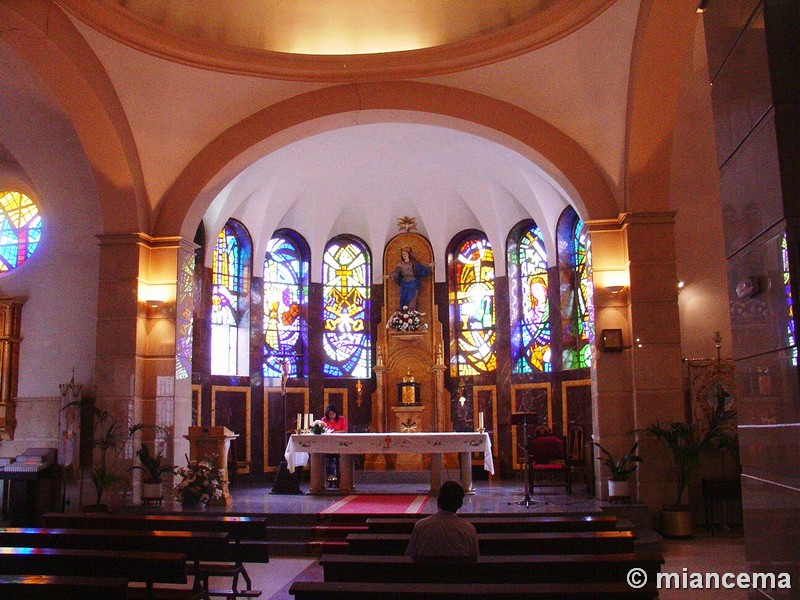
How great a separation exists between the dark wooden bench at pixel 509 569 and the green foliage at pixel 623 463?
5.20 m

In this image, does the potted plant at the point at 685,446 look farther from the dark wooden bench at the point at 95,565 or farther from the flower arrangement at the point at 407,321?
the flower arrangement at the point at 407,321

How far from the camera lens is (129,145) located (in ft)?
35.9

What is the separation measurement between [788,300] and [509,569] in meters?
2.34

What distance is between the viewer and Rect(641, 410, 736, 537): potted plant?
9484mm

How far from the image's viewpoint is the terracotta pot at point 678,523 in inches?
372

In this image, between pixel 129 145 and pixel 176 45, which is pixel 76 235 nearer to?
pixel 129 145

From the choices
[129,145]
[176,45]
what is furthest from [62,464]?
[176,45]

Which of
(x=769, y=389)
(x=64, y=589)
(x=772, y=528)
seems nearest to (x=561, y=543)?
(x=772, y=528)

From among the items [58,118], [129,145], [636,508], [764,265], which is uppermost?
[58,118]

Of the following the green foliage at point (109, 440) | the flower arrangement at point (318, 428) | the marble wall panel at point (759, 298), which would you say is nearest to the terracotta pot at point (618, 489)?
the flower arrangement at point (318, 428)

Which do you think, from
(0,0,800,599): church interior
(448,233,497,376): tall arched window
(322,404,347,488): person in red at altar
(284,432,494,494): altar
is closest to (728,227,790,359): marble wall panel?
(0,0,800,599): church interior

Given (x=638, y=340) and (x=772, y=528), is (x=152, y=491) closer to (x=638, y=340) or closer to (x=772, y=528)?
(x=638, y=340)

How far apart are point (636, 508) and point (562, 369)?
4955 millimetres

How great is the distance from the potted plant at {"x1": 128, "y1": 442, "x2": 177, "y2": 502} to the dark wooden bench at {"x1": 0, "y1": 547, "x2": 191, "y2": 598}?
18.2 ft
